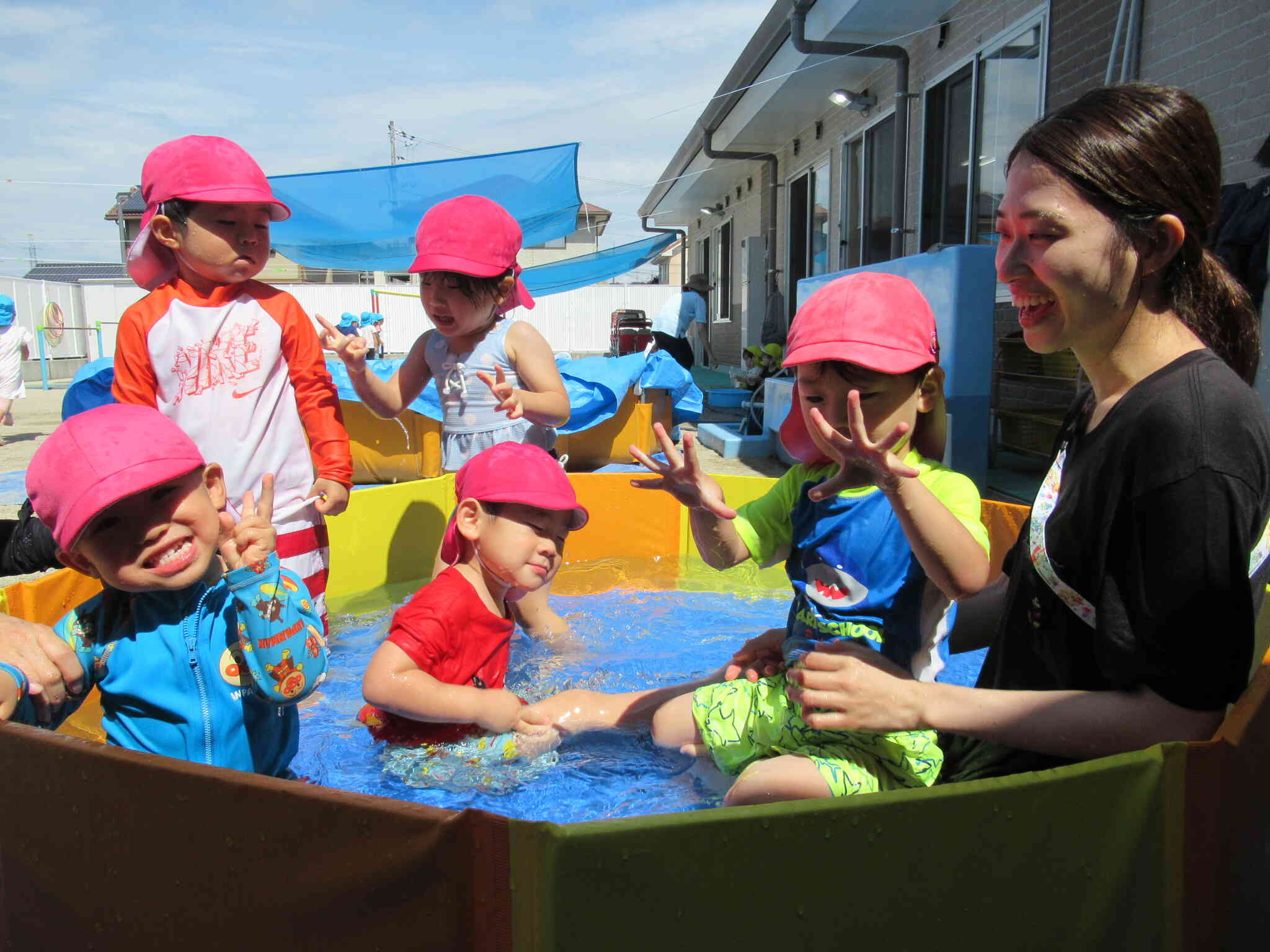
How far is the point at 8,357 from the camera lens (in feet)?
31.5

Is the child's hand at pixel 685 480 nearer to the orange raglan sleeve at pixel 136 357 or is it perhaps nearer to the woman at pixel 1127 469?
the woman at pixel 1127 469

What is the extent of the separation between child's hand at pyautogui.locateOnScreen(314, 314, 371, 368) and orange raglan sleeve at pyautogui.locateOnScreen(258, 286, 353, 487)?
0.41ft

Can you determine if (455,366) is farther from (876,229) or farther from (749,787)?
(876,229)

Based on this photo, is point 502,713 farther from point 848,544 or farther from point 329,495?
point 848,544

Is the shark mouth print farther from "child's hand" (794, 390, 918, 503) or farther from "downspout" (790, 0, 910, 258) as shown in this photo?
"downspout" (790, 0, 910, 258)

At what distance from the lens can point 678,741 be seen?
2445 mm

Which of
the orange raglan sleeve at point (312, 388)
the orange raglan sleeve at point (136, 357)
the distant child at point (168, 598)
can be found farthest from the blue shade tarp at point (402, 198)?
the distant child at point (168, 598)

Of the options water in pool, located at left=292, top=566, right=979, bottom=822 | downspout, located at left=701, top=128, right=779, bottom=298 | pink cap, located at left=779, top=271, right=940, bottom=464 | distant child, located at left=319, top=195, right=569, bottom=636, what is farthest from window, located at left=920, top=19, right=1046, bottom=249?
downspout, located at left=701, top=128, right=779, bottom=298

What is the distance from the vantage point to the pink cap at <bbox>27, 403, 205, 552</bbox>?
60.4 inches

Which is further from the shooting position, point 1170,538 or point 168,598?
point 168,598

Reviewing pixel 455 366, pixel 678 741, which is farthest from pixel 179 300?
pixel 678 741

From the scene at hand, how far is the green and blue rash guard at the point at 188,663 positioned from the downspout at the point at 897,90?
28.0 feet

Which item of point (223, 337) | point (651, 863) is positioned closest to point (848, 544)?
point (651, 863)

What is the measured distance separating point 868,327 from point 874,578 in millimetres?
542
